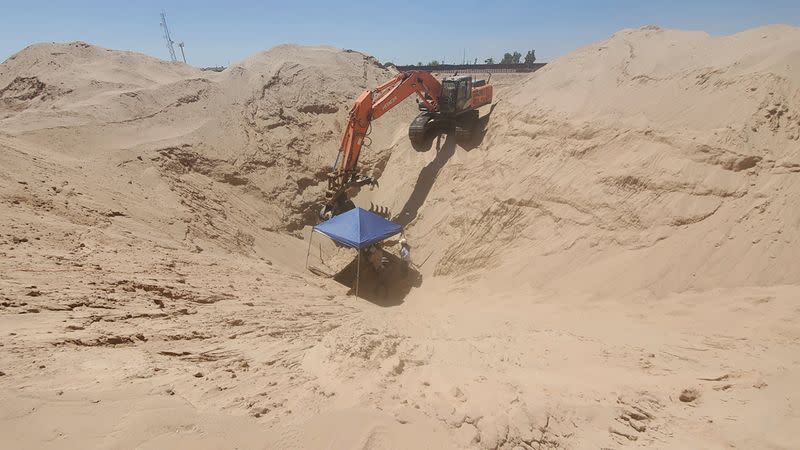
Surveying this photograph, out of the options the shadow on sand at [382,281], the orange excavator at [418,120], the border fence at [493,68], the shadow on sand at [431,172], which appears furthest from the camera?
the border fence at [493,68]

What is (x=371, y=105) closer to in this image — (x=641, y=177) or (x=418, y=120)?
(x=418, y=120)

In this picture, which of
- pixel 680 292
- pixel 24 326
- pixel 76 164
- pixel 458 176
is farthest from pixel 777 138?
pixel 76 164

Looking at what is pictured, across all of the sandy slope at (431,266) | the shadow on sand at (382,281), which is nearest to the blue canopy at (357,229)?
the shadow on sand at (382,281)

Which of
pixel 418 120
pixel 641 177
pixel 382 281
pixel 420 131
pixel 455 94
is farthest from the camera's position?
pixel 418 120

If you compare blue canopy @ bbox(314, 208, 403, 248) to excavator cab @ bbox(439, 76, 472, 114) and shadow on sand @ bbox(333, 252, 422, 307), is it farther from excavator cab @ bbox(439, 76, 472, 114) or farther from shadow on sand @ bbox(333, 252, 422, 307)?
excavator cab @ bbox(439, 76, 472, 114)

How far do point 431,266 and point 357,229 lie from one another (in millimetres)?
1921

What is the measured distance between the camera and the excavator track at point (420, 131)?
10938 mm

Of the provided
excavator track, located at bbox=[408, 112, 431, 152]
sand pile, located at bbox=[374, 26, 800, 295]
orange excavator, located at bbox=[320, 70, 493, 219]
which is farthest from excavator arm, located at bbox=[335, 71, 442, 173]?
sand pile, located at bbox=[374, 26, 800, 295]

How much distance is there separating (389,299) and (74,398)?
6.07m

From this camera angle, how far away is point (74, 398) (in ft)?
8.59

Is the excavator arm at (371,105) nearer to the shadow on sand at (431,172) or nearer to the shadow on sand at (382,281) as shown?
the shadow on sand at (431,172)

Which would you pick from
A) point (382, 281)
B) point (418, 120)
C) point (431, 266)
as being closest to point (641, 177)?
point (431, 266)

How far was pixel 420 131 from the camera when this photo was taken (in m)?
10.9

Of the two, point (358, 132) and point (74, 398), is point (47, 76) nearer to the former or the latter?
point (358, 132)
